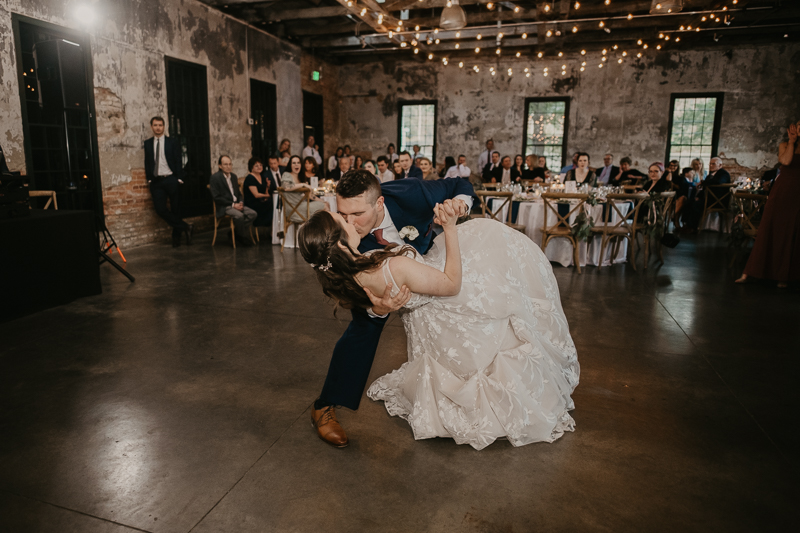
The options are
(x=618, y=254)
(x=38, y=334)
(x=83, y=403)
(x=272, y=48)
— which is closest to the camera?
(x=83, y=403)

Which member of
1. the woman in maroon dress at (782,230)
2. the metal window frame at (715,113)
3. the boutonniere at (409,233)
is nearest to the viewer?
the boutonniere at (409,233)

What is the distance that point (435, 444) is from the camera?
229 centimetres

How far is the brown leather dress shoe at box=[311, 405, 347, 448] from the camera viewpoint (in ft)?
7.39

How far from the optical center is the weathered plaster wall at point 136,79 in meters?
5.68

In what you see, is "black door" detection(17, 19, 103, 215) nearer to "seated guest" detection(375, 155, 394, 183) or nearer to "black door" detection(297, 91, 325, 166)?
"seated guest" detection(375, 155, 394, 183)

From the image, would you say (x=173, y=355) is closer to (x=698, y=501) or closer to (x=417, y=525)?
(x=417, y=525)

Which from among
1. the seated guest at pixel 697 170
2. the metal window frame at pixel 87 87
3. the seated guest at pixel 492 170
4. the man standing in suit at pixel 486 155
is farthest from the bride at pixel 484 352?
Answer: the man standing in suit at pixel 486 155

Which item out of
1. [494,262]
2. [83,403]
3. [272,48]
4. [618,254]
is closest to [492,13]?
[272,48]

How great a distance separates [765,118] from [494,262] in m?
12.4

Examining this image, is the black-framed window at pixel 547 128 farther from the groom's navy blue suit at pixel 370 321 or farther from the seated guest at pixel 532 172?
the groom's navy blue suit at pixel 370 321

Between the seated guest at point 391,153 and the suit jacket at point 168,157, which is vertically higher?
the seated guest at point 391,153

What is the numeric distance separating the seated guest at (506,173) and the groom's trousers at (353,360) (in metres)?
8.83

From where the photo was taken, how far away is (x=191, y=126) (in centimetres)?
829

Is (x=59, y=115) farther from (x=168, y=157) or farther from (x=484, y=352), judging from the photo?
(x=484, y=352)
